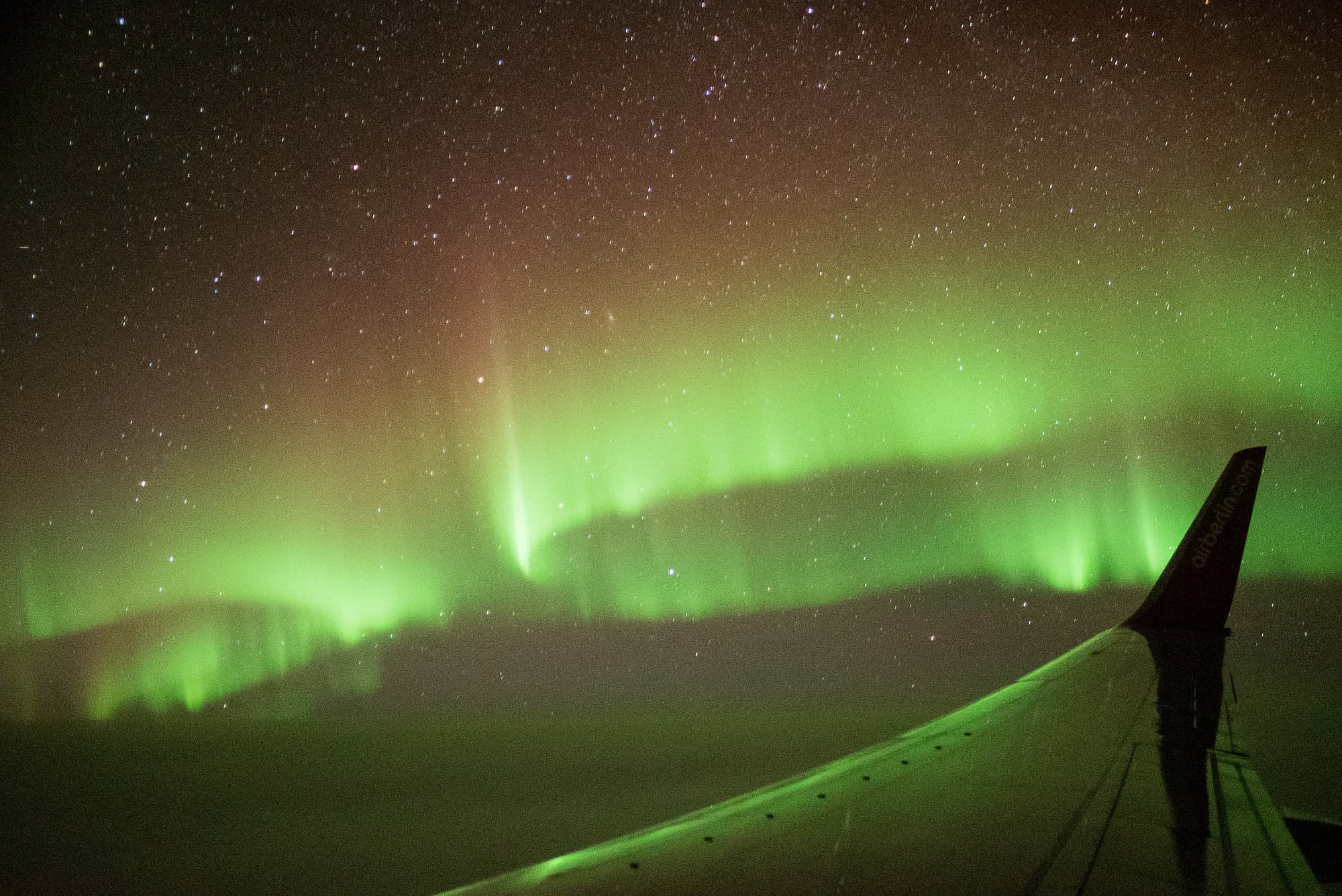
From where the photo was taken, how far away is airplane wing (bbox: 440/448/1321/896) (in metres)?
0.96

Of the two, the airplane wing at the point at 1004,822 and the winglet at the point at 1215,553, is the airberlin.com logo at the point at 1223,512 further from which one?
the airplane wing at the point at 1004,822

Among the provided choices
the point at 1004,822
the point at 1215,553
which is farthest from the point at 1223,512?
the point at 1004,822

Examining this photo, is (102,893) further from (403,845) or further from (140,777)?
(140,777)

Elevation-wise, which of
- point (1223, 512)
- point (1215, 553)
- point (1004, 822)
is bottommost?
point (1004, 822)

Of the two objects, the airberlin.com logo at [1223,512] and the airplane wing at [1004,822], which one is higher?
the airberlin.com logo at [1223,512]

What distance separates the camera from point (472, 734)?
22.6 meters

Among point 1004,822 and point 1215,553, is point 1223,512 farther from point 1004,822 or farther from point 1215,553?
point 1004,822

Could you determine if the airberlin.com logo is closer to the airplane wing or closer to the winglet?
the winglet

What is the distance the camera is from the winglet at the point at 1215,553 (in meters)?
2.93

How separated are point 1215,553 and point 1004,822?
267 centimetres

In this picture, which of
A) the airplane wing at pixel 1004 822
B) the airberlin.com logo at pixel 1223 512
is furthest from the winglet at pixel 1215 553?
the airplane wing at pixel 1004 822

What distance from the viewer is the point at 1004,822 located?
1196mm

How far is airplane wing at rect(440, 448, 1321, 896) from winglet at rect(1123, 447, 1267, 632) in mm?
1121

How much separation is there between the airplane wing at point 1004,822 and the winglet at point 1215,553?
112 centimetres
